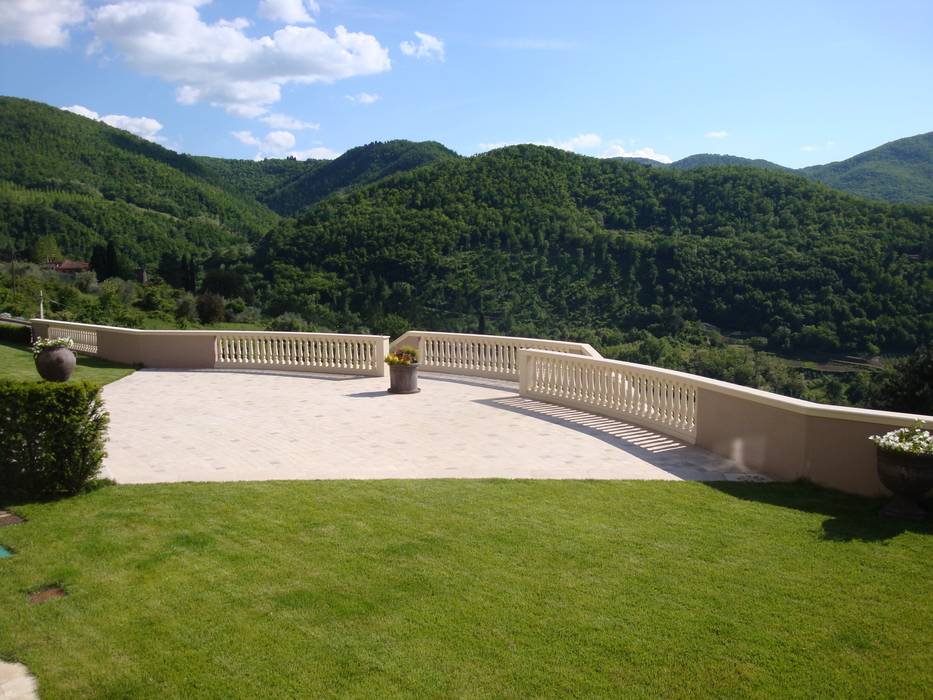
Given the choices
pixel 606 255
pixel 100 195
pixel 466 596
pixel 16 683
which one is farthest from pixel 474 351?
pixel 100 195

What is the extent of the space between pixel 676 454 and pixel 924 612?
4507 millimetres

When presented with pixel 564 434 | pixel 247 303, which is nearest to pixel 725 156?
pixel 247 303

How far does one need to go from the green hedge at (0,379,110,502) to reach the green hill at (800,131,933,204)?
Answer: 78.5 metres

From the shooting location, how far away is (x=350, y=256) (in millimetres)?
46094

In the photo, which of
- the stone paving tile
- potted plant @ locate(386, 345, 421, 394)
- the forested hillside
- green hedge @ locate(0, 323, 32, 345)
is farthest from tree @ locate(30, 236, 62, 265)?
the stone paving tile

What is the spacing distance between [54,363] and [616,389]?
906 cm

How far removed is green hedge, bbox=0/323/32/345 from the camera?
21.6 metres

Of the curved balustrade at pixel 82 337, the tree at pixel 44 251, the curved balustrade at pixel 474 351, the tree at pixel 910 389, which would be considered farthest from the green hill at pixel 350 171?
the curved balustrade at pixel 474 351

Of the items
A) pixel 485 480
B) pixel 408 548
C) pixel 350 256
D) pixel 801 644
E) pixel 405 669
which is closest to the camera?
pixel 405 669

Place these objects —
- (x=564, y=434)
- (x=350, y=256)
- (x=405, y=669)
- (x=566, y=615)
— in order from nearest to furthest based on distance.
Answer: (x=405, y=669)
(x=566, y=615)
(x=564, y=434)
(x=350, y=256)

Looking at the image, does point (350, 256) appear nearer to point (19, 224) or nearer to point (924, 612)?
point (924, 612)

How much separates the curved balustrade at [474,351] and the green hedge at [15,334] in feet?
40.8

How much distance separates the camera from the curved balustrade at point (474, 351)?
596 inches

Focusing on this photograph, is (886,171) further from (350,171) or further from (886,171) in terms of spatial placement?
(350,171)
